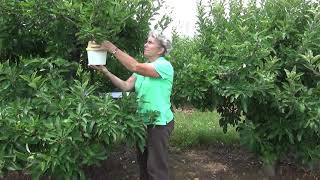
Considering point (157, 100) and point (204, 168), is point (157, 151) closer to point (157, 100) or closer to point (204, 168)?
point (157, 100)

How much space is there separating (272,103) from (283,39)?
0.71 metres

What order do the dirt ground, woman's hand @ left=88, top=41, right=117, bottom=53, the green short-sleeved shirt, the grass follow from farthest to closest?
the grass, the dirt ground, the green short-sleeved shirt, woman's hand @ left=88, top=41, right=117, bottom=53

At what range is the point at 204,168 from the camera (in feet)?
20.5

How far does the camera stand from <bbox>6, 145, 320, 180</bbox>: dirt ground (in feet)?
19.5

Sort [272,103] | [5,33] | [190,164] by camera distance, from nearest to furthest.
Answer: [5,33] < [272,103] < [190,164]

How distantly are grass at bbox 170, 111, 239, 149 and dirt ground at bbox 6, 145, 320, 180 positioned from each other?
0.23 meters

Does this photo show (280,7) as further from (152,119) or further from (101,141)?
(101,141)

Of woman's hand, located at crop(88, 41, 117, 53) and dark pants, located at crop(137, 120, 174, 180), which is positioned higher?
woman's hand, located at crop(88, 41, 117, 53)

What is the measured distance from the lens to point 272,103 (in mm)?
5238

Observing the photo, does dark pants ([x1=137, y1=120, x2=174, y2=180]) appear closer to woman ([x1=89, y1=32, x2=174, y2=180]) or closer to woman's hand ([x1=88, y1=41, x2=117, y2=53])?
woman ([x1=89, y1=32, x2=174, y2=180])

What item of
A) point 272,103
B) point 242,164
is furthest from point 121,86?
point 242,164

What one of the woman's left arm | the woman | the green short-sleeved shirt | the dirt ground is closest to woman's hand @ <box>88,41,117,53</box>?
the woman's left arm

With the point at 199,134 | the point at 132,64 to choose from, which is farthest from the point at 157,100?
the point at 199,134

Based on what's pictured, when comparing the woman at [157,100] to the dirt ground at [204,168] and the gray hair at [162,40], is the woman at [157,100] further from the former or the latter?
the dirt ground at [204,168]
